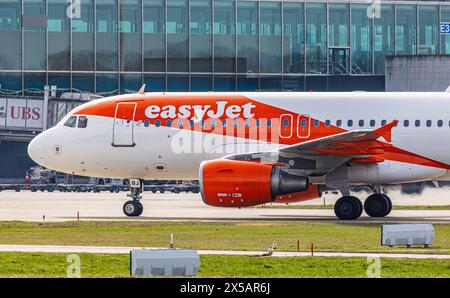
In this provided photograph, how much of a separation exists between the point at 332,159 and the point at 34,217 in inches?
427

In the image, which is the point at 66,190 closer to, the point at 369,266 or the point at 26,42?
the point at 26,42

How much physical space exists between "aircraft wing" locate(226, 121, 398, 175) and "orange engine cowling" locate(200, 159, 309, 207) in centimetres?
103

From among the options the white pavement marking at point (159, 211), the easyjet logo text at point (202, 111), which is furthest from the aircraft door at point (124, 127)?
the white pavement marking at point (159, 211)

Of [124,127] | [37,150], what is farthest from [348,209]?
[37,150]

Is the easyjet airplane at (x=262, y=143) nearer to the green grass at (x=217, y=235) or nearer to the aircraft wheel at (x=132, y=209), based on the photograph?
the aircraft wheel at (x=132, y=209)

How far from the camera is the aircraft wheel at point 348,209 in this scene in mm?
40125

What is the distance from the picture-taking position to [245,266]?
2480 cm

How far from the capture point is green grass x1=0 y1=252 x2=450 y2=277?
934 inches

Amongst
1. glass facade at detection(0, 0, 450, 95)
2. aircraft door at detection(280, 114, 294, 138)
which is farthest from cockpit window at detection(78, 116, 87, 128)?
glass facade at detection(0, 0, 450, 95)

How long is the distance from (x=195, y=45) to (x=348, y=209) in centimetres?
3306

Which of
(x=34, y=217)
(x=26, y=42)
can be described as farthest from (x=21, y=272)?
(x=26, y=42)

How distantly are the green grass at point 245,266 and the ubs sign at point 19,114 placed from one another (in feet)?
137

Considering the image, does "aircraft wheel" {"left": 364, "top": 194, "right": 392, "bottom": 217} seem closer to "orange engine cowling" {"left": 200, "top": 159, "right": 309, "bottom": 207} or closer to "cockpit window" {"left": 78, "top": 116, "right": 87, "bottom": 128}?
"orange engine cowling" {"left": 200, "top": 159, "right": 309, "bottom": 207}

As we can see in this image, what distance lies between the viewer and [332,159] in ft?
131
